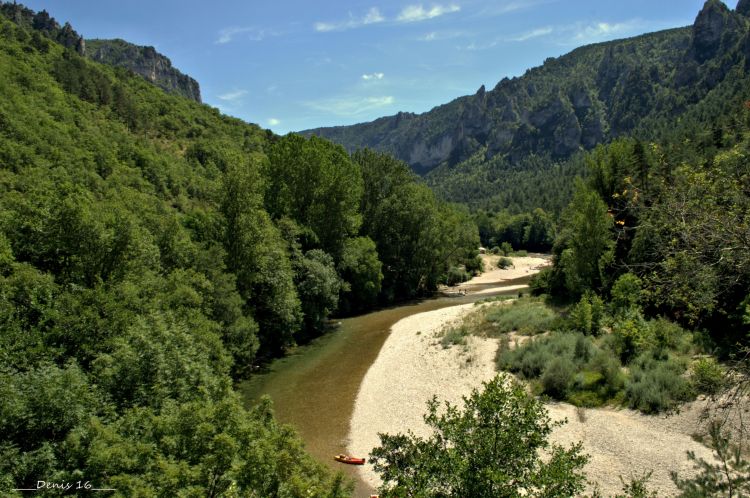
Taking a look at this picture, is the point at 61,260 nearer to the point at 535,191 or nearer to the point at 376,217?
the point at 376,217

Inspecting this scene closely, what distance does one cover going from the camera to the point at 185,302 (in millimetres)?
20500

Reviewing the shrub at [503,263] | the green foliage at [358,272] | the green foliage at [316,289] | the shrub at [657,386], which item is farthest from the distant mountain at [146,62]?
the shrub at [657,386]

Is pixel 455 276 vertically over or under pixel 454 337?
under

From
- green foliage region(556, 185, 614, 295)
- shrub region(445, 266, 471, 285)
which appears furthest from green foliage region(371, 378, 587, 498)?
shrub region(445, 266, 471, 285)

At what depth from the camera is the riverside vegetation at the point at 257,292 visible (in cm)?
736

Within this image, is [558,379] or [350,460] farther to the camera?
[558,379]

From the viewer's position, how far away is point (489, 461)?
265 inches

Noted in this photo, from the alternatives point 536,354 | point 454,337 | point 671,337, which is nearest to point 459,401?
point 536,354

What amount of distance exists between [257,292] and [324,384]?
8.90m

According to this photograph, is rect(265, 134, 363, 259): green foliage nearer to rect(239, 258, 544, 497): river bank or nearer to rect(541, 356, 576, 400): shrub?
Answer: rect(239, 258, 544, 497): river bank

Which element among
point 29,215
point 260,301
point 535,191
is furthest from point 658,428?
point 535,191

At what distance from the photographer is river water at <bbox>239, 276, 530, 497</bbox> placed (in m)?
18.2

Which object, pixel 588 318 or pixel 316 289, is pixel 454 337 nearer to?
pixel 588 318

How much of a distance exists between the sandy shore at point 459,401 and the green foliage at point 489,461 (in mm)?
8545
